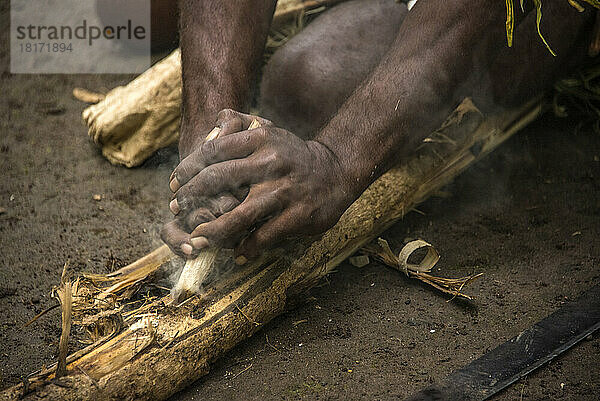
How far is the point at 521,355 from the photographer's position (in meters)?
1.58

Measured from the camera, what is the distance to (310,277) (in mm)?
1725

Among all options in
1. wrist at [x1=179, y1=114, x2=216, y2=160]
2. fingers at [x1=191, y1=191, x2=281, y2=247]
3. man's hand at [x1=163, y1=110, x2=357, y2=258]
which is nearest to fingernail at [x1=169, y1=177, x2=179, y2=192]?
man's hand at [x1=163, y1=110, x2=357, y2=258]

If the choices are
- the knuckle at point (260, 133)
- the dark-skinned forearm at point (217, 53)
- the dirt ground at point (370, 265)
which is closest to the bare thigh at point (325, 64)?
the dark-skinned forearm at point (217, 53)

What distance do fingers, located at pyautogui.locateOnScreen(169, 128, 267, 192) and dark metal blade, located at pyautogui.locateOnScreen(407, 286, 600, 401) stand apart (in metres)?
0.61

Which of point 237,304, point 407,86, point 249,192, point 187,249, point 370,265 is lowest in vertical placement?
point 370,265

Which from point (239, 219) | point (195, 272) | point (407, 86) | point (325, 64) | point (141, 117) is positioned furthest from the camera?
point (141, 117)

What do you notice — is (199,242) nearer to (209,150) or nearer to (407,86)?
(209,150)

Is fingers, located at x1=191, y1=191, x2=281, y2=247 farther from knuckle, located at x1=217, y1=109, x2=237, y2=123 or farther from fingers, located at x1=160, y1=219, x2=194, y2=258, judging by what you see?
knuckle, located at x1=217, y1=109, x2=237, y2=123

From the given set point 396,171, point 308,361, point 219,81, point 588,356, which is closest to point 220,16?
point 219,81

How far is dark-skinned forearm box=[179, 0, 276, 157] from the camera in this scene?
1784mm

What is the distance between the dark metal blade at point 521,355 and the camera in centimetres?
149

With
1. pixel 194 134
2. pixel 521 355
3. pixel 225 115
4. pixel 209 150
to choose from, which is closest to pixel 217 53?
pixel 194 134

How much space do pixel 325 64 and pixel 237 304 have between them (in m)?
0.91

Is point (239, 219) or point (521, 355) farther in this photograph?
point (521, 355)
